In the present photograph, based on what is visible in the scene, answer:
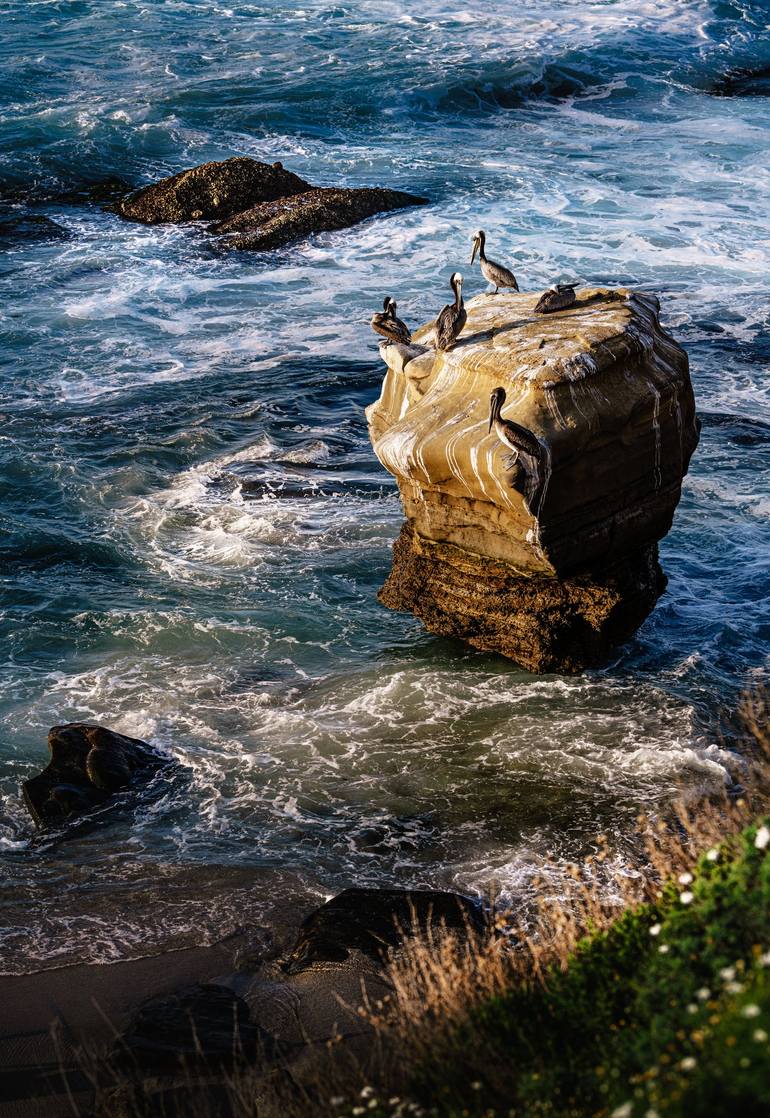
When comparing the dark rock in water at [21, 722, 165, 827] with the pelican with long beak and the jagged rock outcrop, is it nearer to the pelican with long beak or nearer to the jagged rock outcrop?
the pelican with long beak

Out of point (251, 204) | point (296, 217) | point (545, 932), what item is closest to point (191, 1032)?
point (545, 932)

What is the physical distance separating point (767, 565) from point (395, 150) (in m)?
22.6

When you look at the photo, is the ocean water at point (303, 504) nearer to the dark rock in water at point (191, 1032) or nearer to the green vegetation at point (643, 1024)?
the dark rock in water at point (191, 1032)

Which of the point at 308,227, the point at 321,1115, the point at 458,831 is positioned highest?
the point at 308,227

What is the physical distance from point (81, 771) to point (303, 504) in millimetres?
6264

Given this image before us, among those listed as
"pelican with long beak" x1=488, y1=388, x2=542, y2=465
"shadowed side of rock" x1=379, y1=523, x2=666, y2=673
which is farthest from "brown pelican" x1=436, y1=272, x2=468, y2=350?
"shadowed side of rock" x1=379, y1=523, x2=666, y2=673

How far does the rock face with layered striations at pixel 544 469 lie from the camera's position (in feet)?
33.4

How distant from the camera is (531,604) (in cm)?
1139

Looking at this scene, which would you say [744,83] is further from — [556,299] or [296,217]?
[556,299]

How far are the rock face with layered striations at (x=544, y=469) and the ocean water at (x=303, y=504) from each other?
72 centimetres

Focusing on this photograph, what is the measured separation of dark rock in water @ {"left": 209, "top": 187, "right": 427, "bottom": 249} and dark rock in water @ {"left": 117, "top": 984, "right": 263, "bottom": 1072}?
2050cm

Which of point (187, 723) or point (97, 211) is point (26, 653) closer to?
point (187, 723)

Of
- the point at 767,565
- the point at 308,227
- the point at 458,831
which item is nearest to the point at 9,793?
the point at 458,831

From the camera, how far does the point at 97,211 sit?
93.5 feet
